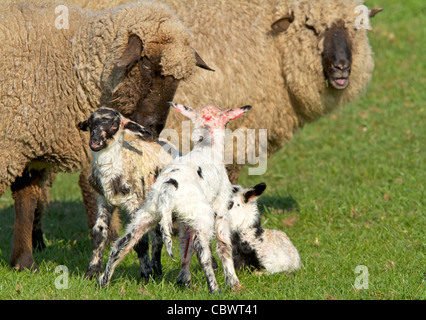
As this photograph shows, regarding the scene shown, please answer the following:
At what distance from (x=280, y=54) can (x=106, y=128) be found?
351 centimetres

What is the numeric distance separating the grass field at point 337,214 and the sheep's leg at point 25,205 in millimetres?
243

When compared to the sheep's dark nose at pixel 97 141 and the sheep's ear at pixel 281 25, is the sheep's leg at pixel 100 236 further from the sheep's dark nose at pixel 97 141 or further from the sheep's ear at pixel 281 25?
the sheep's ear at pixel 281 25

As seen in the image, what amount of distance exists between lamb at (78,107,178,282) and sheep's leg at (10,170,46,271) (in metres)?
1.38

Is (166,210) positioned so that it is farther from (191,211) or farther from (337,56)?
(337,56)

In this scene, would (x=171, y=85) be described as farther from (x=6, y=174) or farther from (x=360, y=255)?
(x=360, y=255)

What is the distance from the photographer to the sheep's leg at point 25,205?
20.8ft

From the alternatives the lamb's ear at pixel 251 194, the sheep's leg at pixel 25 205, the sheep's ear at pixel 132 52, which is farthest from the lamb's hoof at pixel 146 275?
the sheep's ear at pixel 132 52

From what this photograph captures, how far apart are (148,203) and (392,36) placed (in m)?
12.7

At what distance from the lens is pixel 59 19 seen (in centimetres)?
Result: 629

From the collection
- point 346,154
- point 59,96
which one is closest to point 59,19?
point 59,96

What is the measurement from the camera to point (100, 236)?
517 cm
